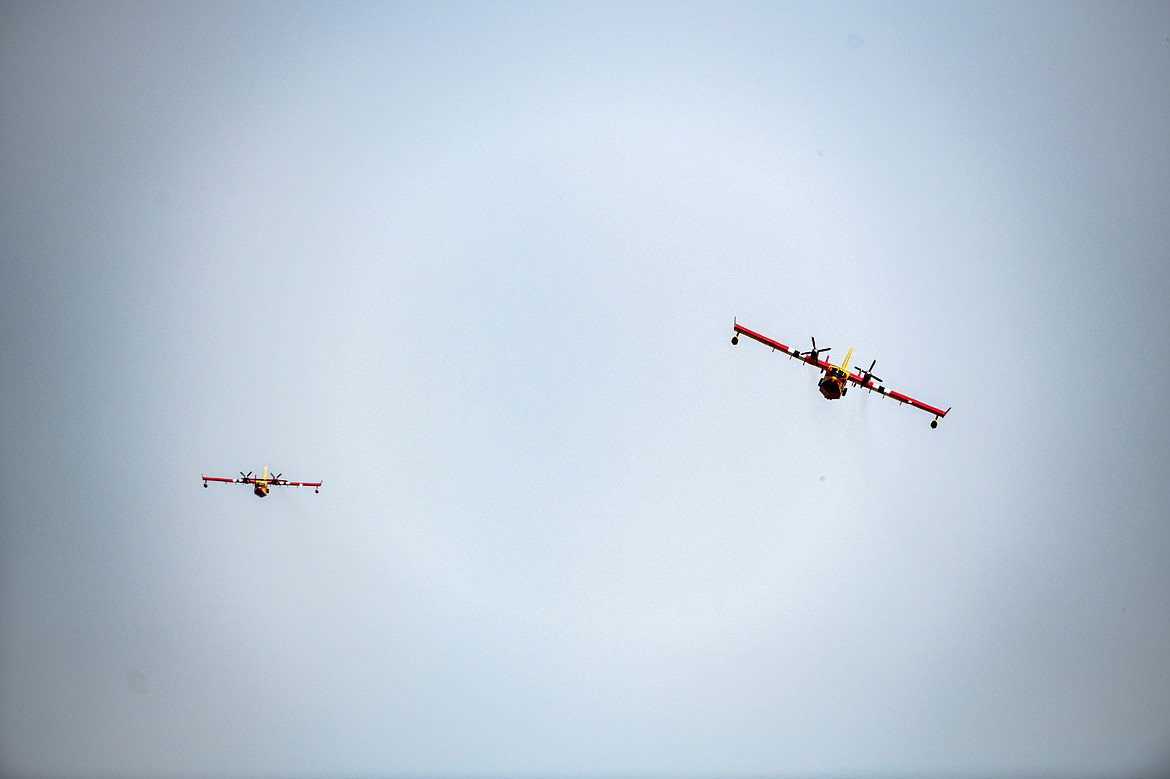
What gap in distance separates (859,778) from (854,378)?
47.1m

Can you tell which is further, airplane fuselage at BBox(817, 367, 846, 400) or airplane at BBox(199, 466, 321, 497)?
airplane at BBox(199, 466, 321, 497)

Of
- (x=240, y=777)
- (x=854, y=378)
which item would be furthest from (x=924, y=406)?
(x=240, y=777)

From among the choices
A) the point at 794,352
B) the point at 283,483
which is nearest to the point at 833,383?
the point at 794,352

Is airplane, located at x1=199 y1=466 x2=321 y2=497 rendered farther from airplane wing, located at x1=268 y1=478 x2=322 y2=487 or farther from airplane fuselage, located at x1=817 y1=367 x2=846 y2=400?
airplane fuselage, located at x1=817 y1=367 x2=846 y2=400

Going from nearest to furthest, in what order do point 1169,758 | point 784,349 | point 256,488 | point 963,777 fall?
point 784,349, point 256,488, point 1169,758, point 963,777

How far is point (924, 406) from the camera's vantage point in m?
47.8

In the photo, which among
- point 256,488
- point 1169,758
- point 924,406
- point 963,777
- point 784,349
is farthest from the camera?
point 963,777

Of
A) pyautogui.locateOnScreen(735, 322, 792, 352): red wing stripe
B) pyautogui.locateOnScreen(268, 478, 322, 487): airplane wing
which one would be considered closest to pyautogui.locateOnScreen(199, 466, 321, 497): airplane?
pyautogui.locateOnScreen(268, 478, 322, 487): airplane wing

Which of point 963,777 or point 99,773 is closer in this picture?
point 99,773

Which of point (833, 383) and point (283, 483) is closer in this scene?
point (833, 383)

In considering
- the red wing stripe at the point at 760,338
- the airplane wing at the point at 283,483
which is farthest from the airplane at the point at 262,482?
the red wing stripe at the point at 760,338

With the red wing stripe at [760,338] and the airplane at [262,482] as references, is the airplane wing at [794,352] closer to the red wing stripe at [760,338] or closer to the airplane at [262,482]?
the red wing stripe at [760,338]

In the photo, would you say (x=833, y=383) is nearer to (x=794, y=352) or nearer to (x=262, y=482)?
(x=794, y=352)

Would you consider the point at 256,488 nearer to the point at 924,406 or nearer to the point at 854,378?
the point at 854,378
